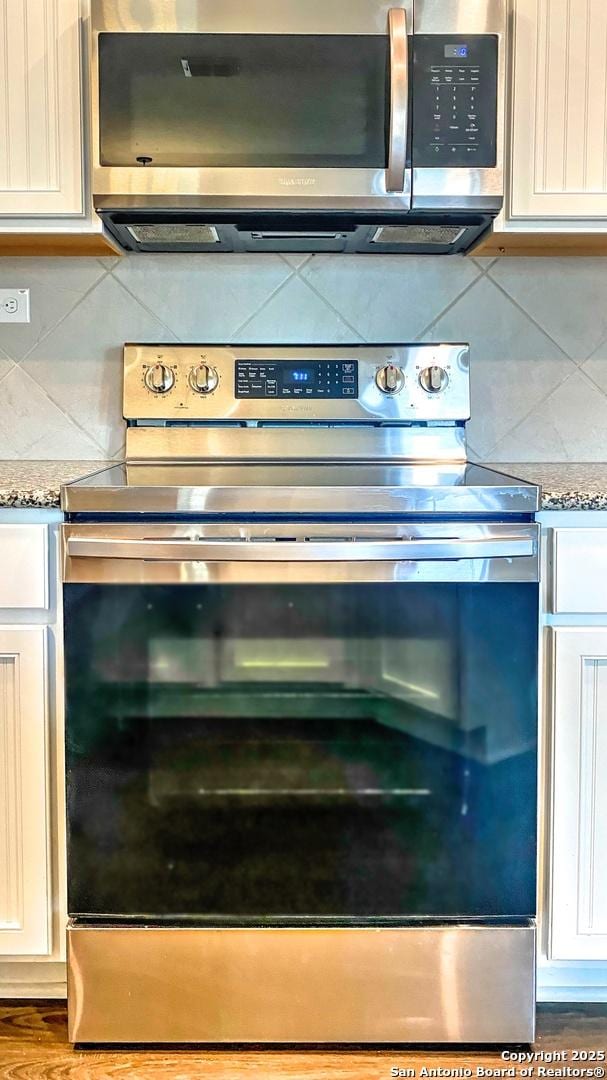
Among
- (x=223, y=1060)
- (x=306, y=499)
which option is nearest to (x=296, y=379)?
(x=306, y=499)

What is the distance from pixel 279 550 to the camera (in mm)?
1285

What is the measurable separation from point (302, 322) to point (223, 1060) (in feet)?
4.50

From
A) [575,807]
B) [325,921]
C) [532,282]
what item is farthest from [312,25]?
[325,921]

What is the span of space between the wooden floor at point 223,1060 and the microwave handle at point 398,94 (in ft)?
4.72

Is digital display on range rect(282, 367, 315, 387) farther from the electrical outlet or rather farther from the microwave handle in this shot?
the electrical outlet

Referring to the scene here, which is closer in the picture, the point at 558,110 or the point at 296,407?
the point at 558,110

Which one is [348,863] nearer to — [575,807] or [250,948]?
[250,948]

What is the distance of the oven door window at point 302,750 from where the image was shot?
1321 mm

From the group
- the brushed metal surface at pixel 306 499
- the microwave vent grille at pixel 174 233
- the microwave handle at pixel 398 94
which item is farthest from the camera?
the microwave vent grille at pixel 174 233

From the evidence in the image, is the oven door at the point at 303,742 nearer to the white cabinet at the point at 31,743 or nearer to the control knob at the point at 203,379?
the white cabinet at the point at 31,743

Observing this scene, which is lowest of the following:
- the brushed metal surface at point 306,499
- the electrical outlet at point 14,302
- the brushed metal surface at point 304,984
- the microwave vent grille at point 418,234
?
the brushed metal surface at point 304,984

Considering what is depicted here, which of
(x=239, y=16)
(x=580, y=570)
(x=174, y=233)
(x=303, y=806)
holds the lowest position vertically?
(x=303, y=806)

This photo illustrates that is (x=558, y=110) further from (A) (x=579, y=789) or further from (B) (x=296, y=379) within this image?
(A) (x=579, y=789)

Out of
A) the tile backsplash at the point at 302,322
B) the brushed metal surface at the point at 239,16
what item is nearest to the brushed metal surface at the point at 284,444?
the tile backsplash at the point at 302,322
